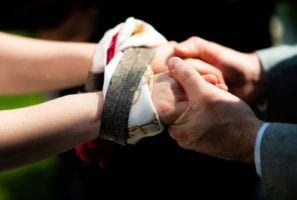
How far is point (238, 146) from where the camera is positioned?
3.40 feet

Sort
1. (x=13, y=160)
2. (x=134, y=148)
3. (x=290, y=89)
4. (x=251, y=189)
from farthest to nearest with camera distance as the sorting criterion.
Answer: (x=251, y=189) → (x=134, y=148) → (x=290, y=89) → (x=13, y=160)

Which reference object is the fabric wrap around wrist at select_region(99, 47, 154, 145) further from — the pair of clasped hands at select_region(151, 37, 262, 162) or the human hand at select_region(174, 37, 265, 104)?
the human hand at select_region(174, 37, 265, 104)

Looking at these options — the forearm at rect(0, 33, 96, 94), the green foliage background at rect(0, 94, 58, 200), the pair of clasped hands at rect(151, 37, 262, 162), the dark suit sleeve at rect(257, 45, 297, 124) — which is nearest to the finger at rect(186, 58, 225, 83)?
the pair of clasped hands at rect(151, 37, 262, 162)

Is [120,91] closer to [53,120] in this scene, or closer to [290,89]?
[53,120]

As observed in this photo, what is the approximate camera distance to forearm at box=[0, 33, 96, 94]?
1275mm

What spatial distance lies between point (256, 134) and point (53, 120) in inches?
14.6

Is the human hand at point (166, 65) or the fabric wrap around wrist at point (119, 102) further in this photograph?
the human hand at point (166, 65)

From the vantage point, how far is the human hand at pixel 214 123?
3.40 feet

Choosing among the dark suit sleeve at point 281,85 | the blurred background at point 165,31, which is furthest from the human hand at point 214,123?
the blurred background at point 165,31

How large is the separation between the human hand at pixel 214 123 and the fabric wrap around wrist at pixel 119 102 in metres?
0.11

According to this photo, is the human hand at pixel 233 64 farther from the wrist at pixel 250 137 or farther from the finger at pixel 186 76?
the wrist at pixel 250 137

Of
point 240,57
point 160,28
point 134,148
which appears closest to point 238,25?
point 160,28

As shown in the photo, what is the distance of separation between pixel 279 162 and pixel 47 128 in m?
0.42

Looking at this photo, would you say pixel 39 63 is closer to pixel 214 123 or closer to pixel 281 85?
pixel 214 123
